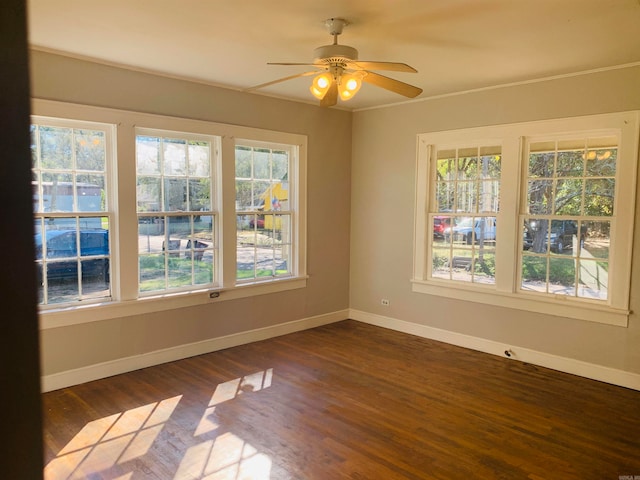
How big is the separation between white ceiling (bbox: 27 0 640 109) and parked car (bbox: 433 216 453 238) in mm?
1579

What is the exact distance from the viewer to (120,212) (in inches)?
158

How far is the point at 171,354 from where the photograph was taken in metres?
4.42

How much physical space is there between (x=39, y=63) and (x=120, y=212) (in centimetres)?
128

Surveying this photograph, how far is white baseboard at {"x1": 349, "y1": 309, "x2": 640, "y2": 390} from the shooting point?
3.99 m

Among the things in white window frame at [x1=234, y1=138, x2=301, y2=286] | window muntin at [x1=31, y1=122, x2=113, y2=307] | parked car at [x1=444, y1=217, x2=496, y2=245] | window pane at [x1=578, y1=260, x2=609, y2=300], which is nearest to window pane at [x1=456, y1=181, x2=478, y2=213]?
parked car at [x1=444, y1=217, x2=496, y2=245]

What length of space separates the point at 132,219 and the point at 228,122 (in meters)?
1.39

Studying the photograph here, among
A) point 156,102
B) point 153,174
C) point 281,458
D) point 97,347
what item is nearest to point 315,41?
point 156,102

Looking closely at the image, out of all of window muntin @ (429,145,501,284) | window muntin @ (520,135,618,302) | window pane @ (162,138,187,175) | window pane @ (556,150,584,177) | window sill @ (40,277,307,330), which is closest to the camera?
window sill @ (40,277,307,330)

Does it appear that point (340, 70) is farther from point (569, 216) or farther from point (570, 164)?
point (569, 216)

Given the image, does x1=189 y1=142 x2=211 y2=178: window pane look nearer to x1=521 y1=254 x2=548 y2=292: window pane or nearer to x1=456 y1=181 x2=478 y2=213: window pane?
x1=456 y1=181 x2=478 y2=213: window pane

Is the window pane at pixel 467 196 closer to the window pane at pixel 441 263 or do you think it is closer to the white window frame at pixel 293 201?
the window pane at pixel 441 263

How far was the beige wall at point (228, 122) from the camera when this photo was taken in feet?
12.2

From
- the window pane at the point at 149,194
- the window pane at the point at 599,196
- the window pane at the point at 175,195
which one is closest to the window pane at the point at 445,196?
the window pane at the point at 599,196

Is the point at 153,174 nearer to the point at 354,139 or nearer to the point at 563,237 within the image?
the point at 354,139
